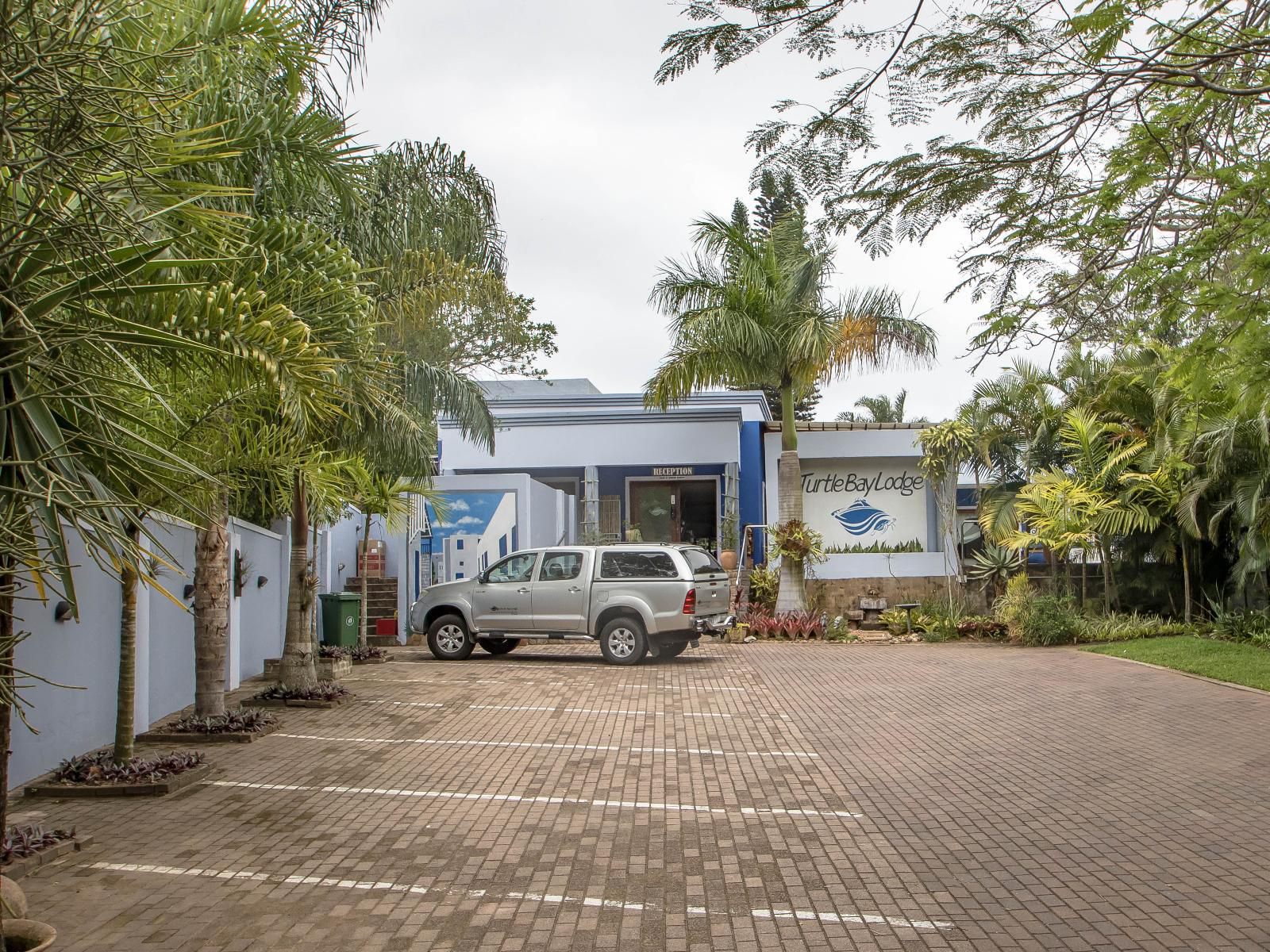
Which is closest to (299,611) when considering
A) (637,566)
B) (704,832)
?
(637,566)

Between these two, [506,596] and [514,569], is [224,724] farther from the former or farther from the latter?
[514,569]

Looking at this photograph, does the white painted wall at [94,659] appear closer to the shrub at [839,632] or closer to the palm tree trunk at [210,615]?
the palm tree trunk at [210,615]

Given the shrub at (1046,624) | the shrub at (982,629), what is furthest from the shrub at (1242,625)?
the shrub at (982,629)

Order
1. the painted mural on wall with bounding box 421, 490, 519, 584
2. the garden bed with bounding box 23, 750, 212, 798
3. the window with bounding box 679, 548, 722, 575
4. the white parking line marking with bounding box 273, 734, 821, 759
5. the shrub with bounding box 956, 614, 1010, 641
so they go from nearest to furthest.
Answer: the garden bed with bounding box 23, 750, 212, 798
the white parking line marking with bounding box 273, 734, 821, 759
the window with bounding box 679, 548, 722, 575
the shrub with bounding box 956, 614, 1010, 641
the painted mural on wall with bounding box 421, 490, 519, 584

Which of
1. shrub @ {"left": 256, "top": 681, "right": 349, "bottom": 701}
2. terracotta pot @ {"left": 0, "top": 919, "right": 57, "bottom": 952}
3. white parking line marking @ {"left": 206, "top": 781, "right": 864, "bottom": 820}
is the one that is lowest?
white parking line marking @ {"left": 206, "top": 781, "right": 864, "bottom": 820}

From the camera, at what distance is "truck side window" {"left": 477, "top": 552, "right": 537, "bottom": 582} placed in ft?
56.4

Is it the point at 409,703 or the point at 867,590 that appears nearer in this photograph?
the point at 409,703

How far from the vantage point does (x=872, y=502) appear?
2641 cm

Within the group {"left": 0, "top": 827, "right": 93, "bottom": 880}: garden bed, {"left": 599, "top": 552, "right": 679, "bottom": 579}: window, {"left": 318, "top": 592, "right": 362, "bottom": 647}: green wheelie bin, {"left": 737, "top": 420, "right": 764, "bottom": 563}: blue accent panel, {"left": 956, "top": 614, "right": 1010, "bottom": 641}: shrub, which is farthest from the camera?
{"left": 737, "top": 420, "right": 764, "bottom": 563}: blue accent panel

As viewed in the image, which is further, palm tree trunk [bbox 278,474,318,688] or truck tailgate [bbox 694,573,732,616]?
truck tailgate [bbox 694,573,732,616]

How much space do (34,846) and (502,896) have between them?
2.88 metres

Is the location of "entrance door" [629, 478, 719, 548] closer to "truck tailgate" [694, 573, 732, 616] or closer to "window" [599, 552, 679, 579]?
"truck tailgate" [694, 573, 732, 616]

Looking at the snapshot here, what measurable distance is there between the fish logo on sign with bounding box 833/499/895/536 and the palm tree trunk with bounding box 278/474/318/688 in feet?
53.1

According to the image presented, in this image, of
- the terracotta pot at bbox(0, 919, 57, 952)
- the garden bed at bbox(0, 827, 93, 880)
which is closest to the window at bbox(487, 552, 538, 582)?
the garden bed at bbox(0, 827, 93, 880)
